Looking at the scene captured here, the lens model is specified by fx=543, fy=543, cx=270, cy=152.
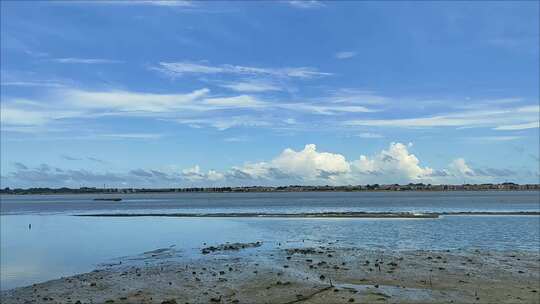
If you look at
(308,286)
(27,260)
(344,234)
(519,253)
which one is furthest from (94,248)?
(519,253)

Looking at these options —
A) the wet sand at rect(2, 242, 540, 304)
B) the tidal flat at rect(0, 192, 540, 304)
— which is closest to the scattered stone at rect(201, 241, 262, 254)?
the tidal flat at rect(0, 192, 540, 304)

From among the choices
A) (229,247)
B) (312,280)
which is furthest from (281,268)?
(229,247)

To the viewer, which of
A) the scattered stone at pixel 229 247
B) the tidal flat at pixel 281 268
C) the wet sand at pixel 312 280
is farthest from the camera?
the scattered stone at pixel 229 247

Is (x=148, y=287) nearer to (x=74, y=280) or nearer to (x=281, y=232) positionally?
(x=74, y=280)

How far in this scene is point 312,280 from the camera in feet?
89.2

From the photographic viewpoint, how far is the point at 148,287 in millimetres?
26297

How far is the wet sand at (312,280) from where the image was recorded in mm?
23414

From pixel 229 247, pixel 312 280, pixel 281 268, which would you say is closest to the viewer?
pixel 312 280

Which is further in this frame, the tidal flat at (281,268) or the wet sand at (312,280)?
the tidal flat at (281,268)

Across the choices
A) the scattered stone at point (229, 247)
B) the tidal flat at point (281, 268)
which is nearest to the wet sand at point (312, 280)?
the tidal flat at point (281, 268)

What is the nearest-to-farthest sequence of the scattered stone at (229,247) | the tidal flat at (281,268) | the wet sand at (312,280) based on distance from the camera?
the wet sand at (312,280)
the tidal flat at (281,268)
the scattered stone at (229,247)

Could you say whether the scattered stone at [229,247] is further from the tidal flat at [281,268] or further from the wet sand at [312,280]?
the wet sand at [312,280]

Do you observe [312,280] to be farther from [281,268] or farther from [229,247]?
[229,247]

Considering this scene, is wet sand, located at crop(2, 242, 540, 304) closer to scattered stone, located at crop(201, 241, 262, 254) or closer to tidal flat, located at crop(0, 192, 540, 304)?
tidal flat, located at crop(0, 192, 540, 304)
